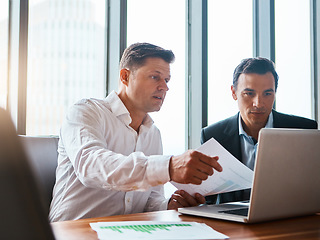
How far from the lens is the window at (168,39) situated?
2996 millimetres

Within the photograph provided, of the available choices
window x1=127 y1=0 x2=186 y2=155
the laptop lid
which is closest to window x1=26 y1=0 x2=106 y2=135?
window x1=127 y1=0 x2=186 y2=155

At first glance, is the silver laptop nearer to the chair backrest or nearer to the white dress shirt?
the white dress shirt

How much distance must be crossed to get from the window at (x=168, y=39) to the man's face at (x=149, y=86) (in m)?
1.11

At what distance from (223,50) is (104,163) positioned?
244 cm

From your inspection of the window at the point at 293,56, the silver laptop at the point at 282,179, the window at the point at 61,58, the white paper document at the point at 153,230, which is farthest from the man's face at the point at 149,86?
the window at the point at 293,56

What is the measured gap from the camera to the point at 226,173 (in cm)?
127

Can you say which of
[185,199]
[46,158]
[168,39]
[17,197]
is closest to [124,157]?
[185,199]

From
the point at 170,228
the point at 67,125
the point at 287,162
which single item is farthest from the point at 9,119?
the point at 67,125

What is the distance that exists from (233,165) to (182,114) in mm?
1994

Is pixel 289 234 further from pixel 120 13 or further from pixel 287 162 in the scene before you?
pixel 120 13

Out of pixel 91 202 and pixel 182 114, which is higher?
pixel 182 114

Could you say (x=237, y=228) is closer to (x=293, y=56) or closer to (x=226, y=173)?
(x=226, y=173)

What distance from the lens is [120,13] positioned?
9.41 ft

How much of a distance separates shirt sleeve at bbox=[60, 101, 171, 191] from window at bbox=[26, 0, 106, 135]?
109 cm
